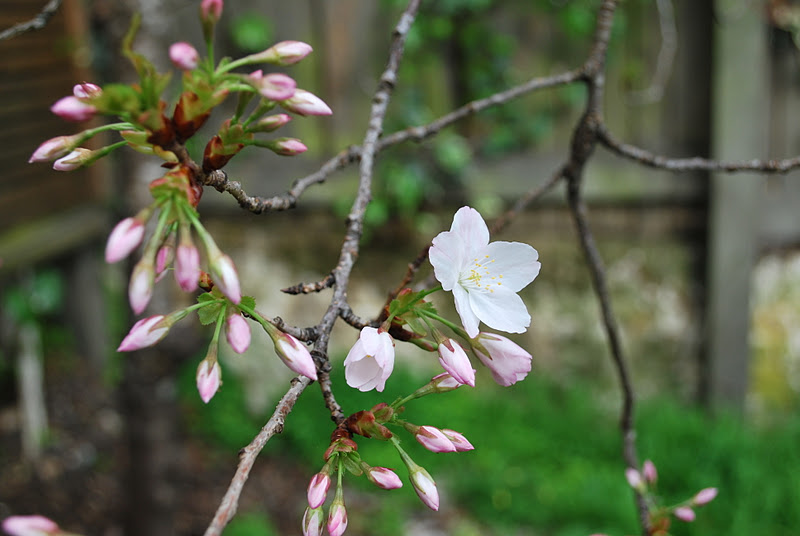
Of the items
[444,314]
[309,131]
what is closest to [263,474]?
[444,314]

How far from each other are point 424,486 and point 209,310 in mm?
266

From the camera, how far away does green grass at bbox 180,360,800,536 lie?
2.66m

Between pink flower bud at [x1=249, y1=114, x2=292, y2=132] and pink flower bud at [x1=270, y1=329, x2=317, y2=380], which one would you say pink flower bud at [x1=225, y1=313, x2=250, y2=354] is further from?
pink flower bud at [x1=249, y1=114, x2=292, y2=132]

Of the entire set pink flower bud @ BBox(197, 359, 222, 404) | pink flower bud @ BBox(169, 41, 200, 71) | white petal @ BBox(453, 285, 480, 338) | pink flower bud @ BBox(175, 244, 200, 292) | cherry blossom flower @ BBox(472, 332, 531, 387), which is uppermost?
pink flower bud @ BBox(169, 41, 200, 71)

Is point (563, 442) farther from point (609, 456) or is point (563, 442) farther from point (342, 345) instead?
A: point (342, 345)

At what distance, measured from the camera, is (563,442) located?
3.20 m

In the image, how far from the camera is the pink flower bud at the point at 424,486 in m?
0.66

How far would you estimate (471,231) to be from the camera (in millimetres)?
696

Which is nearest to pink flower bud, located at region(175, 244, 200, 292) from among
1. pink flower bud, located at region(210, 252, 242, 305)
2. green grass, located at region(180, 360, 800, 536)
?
pink flower bud, located at region(210, 252, 242, 305)

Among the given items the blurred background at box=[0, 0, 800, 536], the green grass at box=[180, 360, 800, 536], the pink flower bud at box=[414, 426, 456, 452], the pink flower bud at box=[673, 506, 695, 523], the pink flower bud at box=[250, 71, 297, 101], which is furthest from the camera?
the blurred background at box=[0, 0, 800, 536]

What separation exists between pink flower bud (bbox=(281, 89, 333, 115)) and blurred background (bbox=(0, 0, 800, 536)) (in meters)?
2.40

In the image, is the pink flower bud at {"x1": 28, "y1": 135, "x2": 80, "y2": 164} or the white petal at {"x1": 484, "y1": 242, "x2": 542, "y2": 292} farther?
the white petal at {"x1": 484, "y1": 242, "x2": 542, "y2": 292}

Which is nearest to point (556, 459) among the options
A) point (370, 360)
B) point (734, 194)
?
point (734, 194)

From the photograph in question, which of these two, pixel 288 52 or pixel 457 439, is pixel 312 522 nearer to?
pixel 457 439
